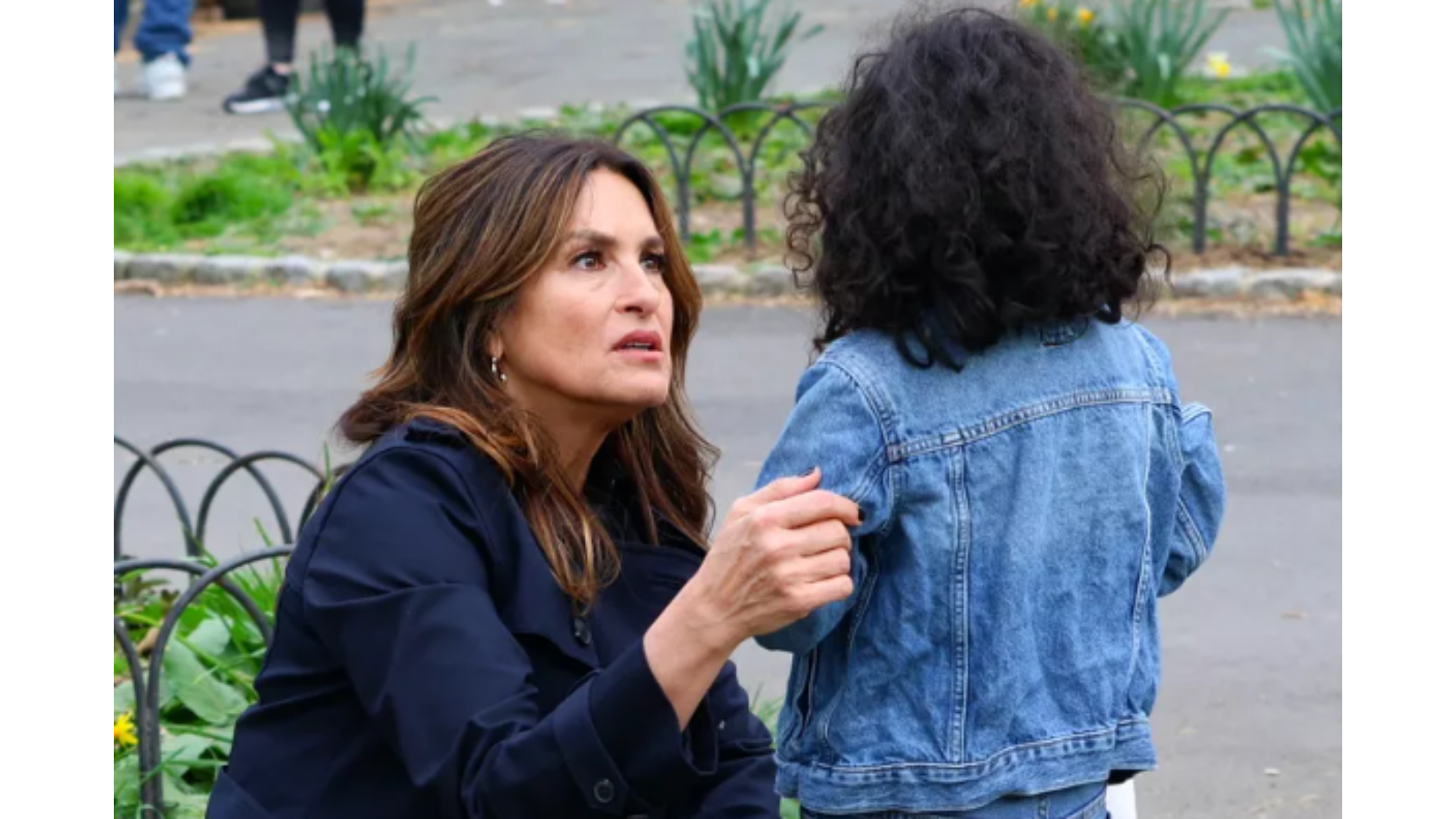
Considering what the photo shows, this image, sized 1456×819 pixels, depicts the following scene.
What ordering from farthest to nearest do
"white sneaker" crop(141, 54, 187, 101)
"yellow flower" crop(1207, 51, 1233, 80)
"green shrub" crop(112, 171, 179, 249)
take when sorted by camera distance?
"white sneaker" crop(141, 54, 187, 101), "yellow flower" crop(1207, 51, 1233, 80), "green shrub" crop(112, 171, 179, 249)

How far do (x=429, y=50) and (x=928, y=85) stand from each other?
12816 mm

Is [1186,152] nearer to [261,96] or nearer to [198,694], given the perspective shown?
[261,96]

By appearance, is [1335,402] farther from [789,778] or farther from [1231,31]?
[1231,31]

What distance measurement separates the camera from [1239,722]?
4691mm

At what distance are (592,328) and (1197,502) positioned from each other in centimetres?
73

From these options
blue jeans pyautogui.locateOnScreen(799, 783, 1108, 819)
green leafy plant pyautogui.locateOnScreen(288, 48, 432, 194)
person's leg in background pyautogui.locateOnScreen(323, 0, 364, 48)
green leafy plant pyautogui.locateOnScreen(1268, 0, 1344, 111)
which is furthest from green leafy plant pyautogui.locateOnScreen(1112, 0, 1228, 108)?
blue jeans pyautogui.locateOnScreen(799, 783, 1108, 819)

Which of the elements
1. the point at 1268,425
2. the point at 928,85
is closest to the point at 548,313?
the point at 928,85

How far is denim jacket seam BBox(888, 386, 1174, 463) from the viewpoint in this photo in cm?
208

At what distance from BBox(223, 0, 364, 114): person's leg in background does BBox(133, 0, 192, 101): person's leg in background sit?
1.32ft

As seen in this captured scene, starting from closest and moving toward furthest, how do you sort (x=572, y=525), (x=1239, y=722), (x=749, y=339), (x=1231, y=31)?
(x=572, y=525) → (x=1239, y=722) → (x=749, y=339) → (x=1231, y=31)

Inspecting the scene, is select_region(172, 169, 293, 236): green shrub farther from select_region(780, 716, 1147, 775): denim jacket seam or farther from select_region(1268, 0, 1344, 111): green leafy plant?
select_region(780, 716, 1147, 775): denim jacket seam

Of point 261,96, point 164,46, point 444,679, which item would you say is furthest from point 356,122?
point 444,679

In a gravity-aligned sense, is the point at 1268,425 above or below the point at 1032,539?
below

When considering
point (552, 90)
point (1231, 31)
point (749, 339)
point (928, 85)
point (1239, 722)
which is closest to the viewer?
point (928, 85)
